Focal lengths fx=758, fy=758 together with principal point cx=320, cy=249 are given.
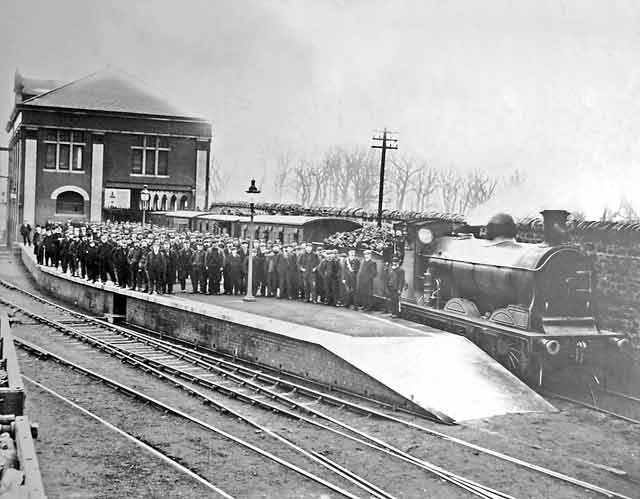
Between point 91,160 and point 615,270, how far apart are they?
21541 mm

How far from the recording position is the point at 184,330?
14.9m

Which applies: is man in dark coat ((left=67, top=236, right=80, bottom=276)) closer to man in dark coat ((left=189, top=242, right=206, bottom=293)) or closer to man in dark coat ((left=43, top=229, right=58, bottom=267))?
man in dark coat ((left=43, top=229, right=58, bottom=267))

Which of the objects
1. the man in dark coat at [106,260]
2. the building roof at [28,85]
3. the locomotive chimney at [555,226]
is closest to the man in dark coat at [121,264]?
the man in dark coat at [106,260]

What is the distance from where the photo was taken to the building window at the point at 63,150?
28.1 m

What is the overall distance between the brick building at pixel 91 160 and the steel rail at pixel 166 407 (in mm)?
14364

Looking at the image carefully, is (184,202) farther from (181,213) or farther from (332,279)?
(332,279)

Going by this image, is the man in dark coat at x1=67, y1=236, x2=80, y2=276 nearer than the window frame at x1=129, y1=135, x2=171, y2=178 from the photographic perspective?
Yes

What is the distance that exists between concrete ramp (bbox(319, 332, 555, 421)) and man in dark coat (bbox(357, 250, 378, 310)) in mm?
3408

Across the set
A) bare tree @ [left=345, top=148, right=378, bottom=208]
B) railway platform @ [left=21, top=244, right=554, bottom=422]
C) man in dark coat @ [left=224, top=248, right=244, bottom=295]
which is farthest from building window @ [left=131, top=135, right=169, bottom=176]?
railway platform @ [left=21, top=244, right=554, bottom=422]

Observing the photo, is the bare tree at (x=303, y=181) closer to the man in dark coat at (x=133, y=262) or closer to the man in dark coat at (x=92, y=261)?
the man in dark coat at (x=92, y=261)

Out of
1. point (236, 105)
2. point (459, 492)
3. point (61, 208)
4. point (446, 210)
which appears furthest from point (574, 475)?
point (61, 208)

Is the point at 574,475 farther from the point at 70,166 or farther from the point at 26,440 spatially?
the point at 70,166

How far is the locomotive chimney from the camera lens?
38.0ft

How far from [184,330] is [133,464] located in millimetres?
7326
